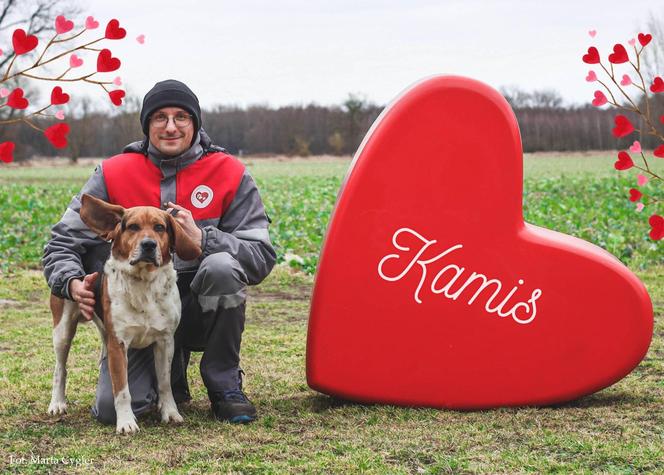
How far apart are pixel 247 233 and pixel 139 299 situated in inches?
25.5

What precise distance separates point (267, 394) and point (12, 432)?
4.20ft

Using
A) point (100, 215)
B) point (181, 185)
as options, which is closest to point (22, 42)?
point (100, 215)

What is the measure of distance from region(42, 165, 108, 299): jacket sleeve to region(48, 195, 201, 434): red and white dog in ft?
0.75

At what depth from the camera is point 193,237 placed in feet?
12.0

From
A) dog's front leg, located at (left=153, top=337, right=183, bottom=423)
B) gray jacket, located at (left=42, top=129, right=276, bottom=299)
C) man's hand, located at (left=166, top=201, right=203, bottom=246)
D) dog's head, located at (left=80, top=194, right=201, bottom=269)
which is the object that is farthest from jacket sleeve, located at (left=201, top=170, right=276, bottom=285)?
dog's front leg, located at (left=153, top=337, right=183, bottom=423)

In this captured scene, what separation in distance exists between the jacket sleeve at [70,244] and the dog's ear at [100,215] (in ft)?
0.96

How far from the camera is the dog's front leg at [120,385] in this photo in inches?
141

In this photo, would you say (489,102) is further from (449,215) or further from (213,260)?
(213,260)

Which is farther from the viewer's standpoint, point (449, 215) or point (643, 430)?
point (449, 215)

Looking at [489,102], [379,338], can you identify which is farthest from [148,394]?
[489,102]

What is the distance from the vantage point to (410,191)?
386 cm

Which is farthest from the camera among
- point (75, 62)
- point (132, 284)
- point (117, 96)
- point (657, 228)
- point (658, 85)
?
point (132, 284)

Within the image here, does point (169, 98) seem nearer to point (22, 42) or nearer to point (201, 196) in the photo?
point (201, 196)

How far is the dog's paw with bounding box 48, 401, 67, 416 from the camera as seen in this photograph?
3951 mm
